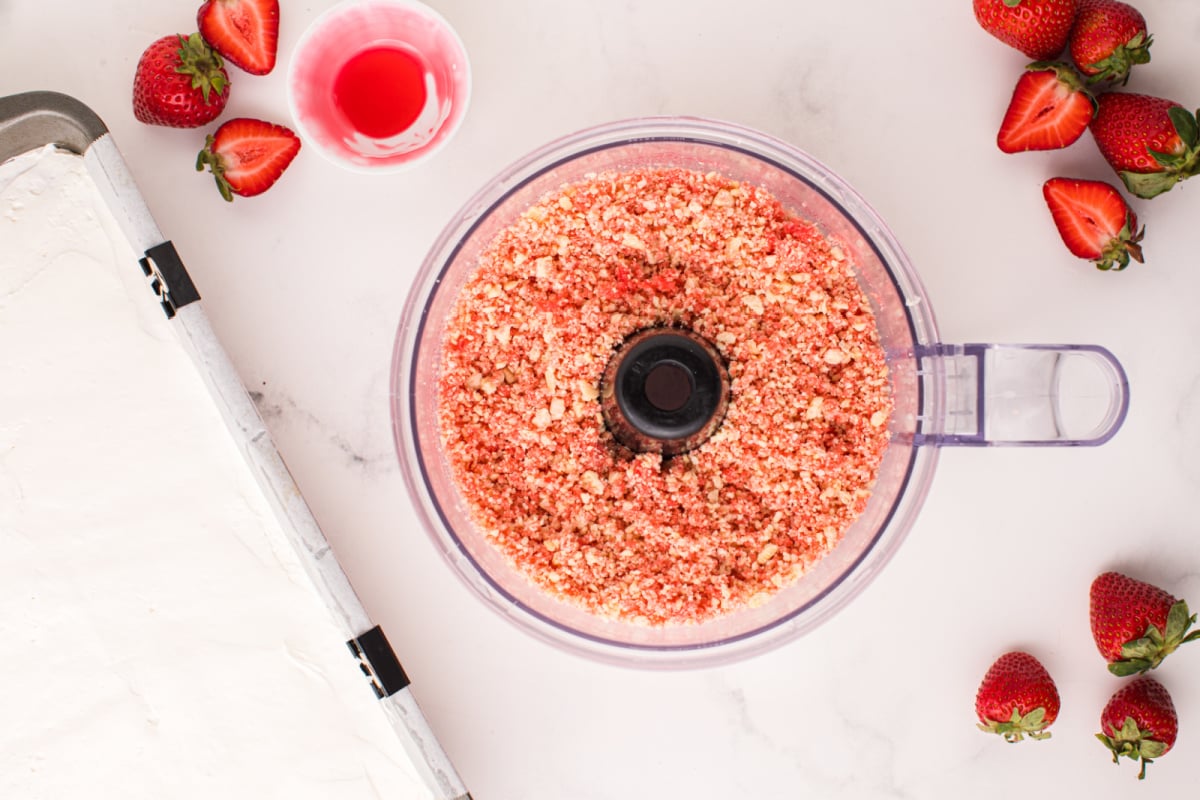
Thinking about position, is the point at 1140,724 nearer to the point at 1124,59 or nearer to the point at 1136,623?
the point at 1136,623

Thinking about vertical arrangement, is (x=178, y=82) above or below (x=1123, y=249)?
above

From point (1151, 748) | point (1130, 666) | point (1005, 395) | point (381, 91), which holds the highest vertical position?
point (381, 91)

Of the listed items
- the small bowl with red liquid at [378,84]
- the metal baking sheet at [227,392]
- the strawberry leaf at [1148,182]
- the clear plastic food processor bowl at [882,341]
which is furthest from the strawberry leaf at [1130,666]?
the small bowl with red liquid at [378,84]

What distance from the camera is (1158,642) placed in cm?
116

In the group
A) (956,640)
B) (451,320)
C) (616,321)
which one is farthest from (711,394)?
(956,640)

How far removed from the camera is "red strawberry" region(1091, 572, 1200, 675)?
3.80ft

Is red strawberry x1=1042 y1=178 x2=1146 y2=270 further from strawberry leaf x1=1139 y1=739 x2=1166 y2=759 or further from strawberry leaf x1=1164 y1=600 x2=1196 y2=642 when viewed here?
strawberry leaf x1=1139 y1=739 x2=1166 y2=759

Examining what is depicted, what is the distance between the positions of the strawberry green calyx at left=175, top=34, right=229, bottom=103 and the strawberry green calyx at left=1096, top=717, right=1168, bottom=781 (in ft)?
4.80

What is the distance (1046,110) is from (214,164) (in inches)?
42.2

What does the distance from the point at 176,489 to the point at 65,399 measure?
177 millimetres

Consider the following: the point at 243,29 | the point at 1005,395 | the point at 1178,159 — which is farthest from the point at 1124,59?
the point at 243,29

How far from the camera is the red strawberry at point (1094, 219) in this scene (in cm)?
114

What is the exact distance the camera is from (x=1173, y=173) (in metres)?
1.10

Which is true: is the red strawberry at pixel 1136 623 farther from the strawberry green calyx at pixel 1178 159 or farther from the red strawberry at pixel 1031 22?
the red strawberry at pixel 1031 22
